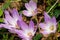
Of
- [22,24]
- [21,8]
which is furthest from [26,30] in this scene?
[21,8]

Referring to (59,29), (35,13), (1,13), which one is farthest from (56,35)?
(1,13)

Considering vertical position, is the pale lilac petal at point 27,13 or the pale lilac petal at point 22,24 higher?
the pale lilac petal at point 27,13

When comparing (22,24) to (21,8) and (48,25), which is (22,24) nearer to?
(48,25)

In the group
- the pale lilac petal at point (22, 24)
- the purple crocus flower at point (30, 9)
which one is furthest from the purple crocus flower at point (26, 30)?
the purple crocus flower at point (30, 9)

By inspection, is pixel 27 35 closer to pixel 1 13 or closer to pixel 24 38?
pixel 24 38

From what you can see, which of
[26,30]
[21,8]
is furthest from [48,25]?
[21,8]

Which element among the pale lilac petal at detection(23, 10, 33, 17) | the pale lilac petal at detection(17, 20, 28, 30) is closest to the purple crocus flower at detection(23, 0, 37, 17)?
the pale lilac petal at detection(23, 10, 33, 17)

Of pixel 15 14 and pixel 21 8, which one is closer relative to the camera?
pixel 15 14

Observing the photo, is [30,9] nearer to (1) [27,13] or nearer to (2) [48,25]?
(1) [27,13]

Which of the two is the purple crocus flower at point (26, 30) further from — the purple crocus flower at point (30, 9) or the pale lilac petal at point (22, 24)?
the purple crocus flower at point (30, 9)
